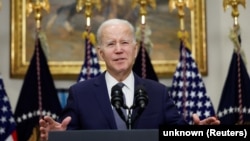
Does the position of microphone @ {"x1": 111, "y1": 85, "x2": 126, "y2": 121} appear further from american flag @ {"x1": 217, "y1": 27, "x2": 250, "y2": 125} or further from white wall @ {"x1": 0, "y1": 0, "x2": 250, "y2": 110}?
white wall @ {"x1": 0, "y1": 0, "x2": 250, "y2": 110}

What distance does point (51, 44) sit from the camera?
7.04m

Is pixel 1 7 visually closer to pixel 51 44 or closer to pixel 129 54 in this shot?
Answer: pixel 51 44

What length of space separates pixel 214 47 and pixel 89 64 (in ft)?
5.81

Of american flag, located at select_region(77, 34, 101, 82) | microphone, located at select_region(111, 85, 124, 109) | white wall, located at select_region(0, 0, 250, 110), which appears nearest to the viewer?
microphone, located at select_region(111, 85, 124, 109)

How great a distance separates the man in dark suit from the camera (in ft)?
10.9

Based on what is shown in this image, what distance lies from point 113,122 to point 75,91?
0.39 m

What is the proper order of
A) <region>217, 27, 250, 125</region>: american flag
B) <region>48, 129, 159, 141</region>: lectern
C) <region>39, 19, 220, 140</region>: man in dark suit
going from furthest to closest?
<region>217, 27, 250, 125</region>: american flag, <region>39, 19, 220, 140</region>: man in dark suit, <region>48, 129, 159, 141</region>: lectern

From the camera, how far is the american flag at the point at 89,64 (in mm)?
6547

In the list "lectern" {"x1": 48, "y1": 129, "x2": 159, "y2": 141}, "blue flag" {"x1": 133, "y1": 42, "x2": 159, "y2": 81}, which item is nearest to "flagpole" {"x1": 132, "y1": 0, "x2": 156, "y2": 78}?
"blue flag" {"x1": 133, "y1": 42, "x2": 159, "y2": 81}

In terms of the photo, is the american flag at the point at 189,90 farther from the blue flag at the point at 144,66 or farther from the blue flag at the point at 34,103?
the blue flag at the point at 34,103

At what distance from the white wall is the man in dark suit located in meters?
3.43

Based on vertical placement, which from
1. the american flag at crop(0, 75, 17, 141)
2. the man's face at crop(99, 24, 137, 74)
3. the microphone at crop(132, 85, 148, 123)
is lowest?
the american flag at crop(0, 75, 17, 141)

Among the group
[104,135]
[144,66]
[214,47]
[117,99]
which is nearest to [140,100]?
[117,99]

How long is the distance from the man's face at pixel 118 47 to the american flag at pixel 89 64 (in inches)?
119
